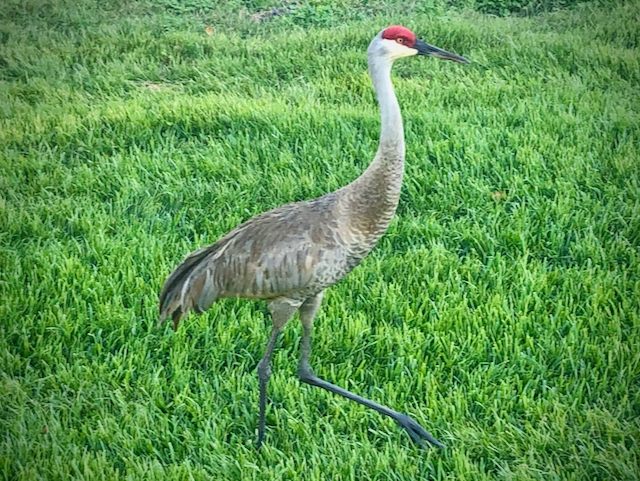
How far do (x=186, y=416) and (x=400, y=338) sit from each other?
0.64m

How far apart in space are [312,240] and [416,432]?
0.56 m

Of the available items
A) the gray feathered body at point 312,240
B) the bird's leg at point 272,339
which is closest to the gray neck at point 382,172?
the gray feathered body at point 312,240

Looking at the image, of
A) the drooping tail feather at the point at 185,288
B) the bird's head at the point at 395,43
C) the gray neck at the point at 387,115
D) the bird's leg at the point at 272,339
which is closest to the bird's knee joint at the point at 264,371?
the bird's leg at the point at 272,339

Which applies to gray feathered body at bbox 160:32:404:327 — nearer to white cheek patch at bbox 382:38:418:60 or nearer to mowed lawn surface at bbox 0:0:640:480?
white cheek patch at bbox 382:38:418:60

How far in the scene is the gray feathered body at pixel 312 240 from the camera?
1.89m

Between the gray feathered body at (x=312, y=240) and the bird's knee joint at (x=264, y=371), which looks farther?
the bird's knee joint at (x=264, y=371)

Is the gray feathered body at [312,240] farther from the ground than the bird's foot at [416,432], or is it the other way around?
the gray feathered body at [312,240]

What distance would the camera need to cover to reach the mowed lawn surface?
6.39 feet

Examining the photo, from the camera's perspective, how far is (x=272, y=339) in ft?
6.66

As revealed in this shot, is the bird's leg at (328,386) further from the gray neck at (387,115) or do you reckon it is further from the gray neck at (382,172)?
the gray neck at (387,115)

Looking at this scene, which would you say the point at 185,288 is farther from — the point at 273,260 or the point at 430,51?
the point at 430,51

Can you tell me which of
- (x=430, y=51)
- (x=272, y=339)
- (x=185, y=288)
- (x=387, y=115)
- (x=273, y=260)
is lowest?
(x=272, y=339)

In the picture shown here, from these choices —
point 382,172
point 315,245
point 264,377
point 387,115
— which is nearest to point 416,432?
point 264,377

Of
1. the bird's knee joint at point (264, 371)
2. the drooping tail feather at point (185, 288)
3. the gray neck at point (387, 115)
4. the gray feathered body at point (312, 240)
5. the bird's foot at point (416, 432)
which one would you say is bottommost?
the bird's foot at point (416, 432)
